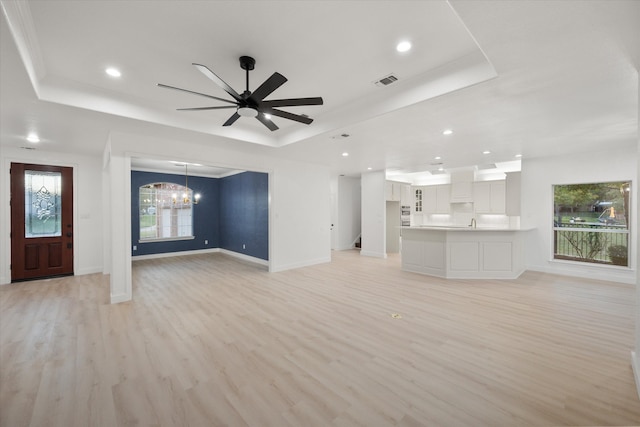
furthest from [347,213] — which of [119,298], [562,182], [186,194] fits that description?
[119,298]

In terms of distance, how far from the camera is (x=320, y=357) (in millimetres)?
2604

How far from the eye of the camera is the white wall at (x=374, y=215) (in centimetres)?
820

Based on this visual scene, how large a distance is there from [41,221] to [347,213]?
26.6ft

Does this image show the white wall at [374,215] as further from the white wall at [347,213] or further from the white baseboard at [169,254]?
the white baseboard at [169,254]

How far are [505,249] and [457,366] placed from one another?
400cm

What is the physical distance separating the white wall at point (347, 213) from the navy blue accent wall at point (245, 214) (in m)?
3.26

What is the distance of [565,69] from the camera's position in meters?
2.44

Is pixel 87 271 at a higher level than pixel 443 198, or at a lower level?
lower

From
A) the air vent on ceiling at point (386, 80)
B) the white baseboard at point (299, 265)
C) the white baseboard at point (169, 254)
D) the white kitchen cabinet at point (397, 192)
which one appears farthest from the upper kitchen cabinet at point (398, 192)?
the white baseboard at point (169, 254)

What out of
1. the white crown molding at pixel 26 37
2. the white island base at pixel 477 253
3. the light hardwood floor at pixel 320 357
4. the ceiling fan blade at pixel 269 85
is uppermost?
the white crown molding at pixel 26 37

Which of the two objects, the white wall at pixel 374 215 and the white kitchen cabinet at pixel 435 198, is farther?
the white kitchen cabinet at pixel 435 198

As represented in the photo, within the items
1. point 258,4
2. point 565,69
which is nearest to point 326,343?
point 258,4

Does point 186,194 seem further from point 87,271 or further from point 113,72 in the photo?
point 113,72

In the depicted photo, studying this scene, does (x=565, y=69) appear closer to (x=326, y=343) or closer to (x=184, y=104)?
(x=326, y=343)
